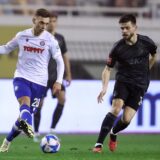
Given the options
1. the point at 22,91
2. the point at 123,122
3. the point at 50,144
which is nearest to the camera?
the point at 50,144

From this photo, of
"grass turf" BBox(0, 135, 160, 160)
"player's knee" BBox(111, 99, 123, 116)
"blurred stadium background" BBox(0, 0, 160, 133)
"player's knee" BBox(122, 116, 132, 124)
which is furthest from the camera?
"blurred stadium background" BBox(0, 0, 160, 133)

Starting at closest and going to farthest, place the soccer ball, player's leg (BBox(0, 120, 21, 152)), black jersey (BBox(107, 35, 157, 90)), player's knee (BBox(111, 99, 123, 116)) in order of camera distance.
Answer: the soccer ball
player's leg (BBox(0, 120, 21, 152))
player's knee (BBox(111, 99, 123, 116))
black jersey (BBox(107, 35, 157, 90))

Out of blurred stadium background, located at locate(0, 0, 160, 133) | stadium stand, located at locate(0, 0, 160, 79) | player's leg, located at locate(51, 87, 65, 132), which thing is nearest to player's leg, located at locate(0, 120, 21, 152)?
player's leg, located at locate(51, 87, 65, 132)

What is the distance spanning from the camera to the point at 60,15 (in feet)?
76.6

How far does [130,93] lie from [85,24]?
1085cm

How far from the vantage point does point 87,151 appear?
12625 millimetres

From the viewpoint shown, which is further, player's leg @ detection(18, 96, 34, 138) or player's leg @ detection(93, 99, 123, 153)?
player's leg @ detection(93, 99, 123, 153)

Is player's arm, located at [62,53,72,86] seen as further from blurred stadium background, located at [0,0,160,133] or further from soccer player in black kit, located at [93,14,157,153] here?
blurred stadium background, located at [0,0,160,133]

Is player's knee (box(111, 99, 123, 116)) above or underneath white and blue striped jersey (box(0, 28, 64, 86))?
underneath

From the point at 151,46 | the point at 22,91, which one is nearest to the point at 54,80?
the point at 151,46

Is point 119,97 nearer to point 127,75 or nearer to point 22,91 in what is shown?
point 127,75

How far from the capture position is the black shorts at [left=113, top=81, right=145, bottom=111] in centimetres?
1234

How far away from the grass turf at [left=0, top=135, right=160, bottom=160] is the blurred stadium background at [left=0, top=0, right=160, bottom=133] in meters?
4.76

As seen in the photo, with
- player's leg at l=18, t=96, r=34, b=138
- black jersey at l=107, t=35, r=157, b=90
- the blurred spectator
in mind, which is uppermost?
the blurred spectator
